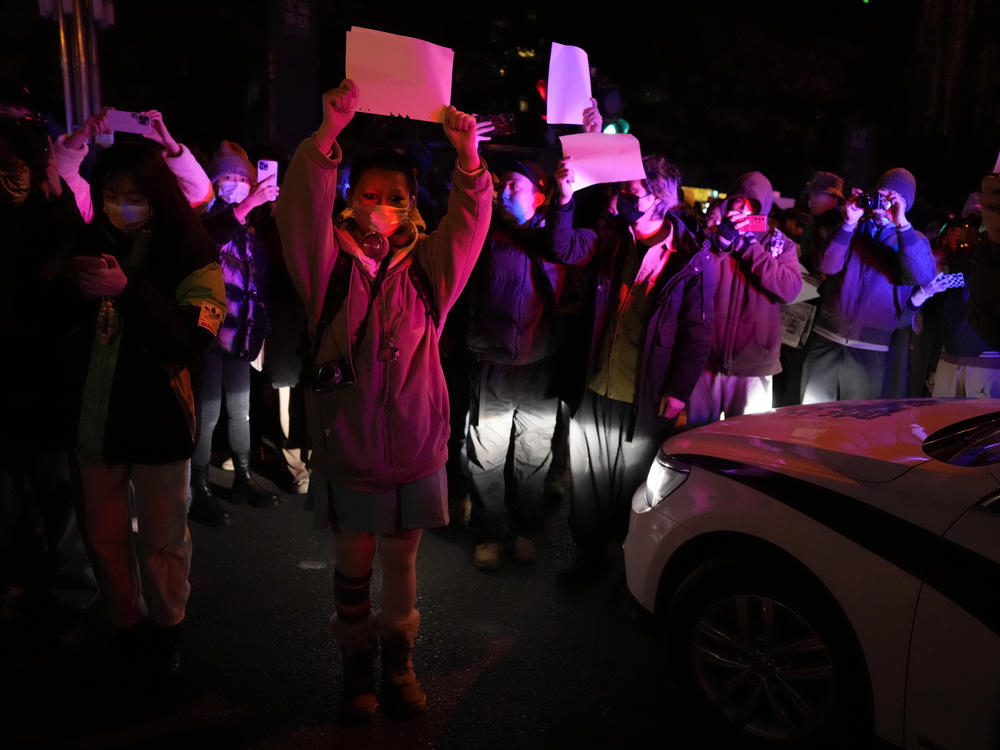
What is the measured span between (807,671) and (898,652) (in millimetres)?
419

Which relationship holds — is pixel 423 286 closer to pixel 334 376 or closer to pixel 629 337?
pixel 334 376

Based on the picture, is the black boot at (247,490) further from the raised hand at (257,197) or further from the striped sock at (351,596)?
the striped sock at (351,596)

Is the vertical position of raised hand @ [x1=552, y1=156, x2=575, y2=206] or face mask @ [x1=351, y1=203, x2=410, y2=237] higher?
raised hand @ [x1=552, y1=156, x2=575, y2=206]

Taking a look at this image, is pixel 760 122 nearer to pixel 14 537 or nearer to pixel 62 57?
pixel 62 57

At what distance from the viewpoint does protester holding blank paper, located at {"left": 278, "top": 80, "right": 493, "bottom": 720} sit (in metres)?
2.64

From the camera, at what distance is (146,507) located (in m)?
3.04

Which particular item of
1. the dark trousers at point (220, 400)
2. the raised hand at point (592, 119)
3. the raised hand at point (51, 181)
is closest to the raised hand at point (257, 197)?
the dark trousers at point (220, 400)

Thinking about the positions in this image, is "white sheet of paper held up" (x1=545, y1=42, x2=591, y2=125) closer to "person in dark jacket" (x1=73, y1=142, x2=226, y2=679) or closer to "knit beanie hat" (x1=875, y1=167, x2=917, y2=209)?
"person in dark jacket" (x1=73, y1=142, x2=226, y2=679)

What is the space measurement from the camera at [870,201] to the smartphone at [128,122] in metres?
4.56

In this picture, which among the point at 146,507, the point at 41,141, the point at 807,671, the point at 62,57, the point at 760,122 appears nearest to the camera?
the point at 807,671

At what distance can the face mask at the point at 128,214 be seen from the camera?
2.85 meters

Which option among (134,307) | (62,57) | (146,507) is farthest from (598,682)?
(62,57)

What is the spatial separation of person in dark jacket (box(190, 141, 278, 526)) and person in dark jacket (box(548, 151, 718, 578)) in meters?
2.03

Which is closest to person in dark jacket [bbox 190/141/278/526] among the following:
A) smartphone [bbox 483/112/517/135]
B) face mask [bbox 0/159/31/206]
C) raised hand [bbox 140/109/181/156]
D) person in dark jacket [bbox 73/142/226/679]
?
raised hand [bbox 140/109/181/156]
